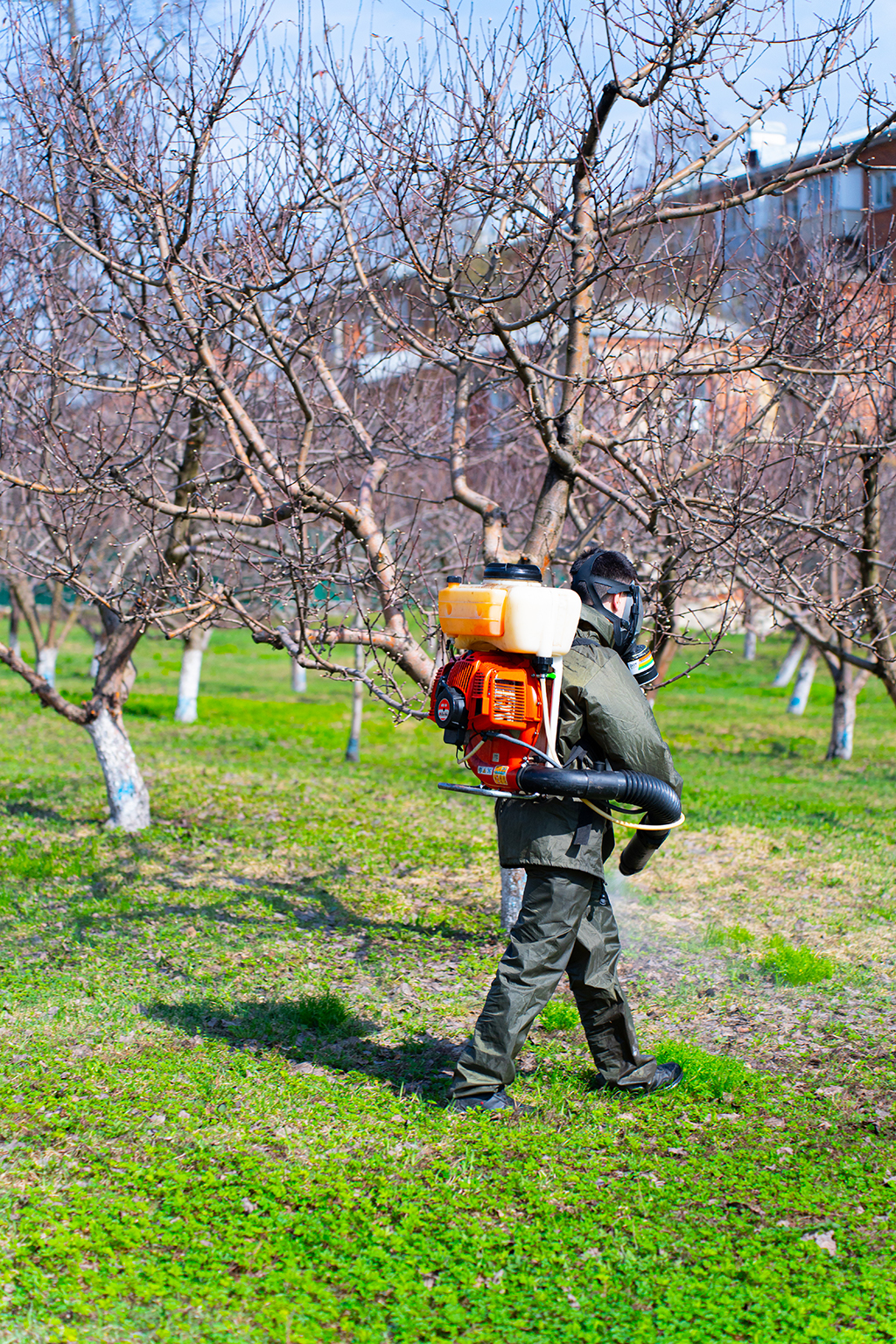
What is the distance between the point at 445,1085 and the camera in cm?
465

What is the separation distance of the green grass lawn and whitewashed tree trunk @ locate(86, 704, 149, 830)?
287 millimetres

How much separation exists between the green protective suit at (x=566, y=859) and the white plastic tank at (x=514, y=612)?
0.80 ft

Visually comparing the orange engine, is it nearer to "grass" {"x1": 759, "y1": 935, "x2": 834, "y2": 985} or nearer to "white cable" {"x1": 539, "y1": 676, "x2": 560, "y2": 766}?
"white cable" {"x1": 539, "y1": 676, "x2": 560, "y2": 766}

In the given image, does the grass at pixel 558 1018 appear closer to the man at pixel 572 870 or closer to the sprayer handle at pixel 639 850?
the man at pixel 572 870

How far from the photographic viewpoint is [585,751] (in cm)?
434

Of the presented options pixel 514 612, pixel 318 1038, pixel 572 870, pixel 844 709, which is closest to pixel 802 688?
pixel 844 709

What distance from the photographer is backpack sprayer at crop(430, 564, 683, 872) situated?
158 inches

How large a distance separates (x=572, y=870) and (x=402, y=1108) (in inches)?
46.1

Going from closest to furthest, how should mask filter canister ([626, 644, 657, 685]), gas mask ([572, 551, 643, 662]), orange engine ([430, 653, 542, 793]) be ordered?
orange engine ([430, 653, 542, 793]) < gas mask ([572, 551, 643, 662]) < mask filter canister ([626, 644, 657, 685])

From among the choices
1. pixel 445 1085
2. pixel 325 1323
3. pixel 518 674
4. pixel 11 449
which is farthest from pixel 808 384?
pixel 325 1323

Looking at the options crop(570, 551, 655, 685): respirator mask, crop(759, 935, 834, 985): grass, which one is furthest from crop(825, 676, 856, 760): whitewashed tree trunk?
crop(570, 551, 655, 685): respirator mask

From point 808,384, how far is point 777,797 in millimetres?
5894

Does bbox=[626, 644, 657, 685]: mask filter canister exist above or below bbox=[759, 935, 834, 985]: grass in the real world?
above

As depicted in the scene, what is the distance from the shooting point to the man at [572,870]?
13.8ft
